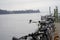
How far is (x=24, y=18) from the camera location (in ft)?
64.0

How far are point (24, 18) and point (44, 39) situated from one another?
642 inches

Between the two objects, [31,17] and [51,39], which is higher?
[51,39]

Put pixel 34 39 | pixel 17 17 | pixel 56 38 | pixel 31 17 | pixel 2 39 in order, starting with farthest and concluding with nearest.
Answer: pixel 17 17, pixel 31 17, pixel 2 39, pixel 34 39, pixel 56 38

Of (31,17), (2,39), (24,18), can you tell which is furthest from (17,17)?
(2,39)

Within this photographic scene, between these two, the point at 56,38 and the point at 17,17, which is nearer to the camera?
the point at 56,38

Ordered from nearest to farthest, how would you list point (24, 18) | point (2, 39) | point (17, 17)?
point (2, 39), point (24, 18), point (17, 17)

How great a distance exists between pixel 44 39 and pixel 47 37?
0.21 feet

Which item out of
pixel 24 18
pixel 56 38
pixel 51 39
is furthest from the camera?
pixel 24 18

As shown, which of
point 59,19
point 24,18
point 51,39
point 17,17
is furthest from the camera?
point 17,17

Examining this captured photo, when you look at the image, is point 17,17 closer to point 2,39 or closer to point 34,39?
point 2,39

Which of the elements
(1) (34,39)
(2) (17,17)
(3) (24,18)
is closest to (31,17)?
(3) (24,18)

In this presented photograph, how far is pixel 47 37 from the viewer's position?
3.21m

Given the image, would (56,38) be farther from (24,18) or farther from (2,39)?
(24,18)

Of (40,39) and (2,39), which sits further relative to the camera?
→ (2,39)
